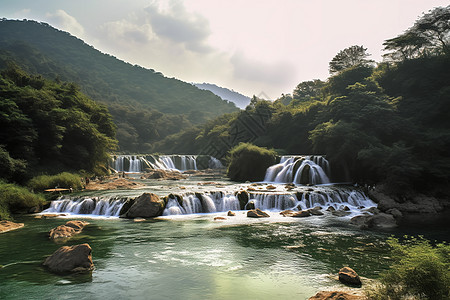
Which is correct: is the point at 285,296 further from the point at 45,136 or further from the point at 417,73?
the point at 417,73

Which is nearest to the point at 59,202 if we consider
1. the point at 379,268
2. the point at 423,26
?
the point at 379,268

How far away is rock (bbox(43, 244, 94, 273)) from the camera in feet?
28.2

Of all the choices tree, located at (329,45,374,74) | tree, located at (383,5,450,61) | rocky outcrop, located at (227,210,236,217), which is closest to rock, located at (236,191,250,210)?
rocky outcrop, located at (227,210,236,217)

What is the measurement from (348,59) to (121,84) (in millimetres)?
132673

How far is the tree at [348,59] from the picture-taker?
49144 millimetres

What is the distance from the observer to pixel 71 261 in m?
8.70

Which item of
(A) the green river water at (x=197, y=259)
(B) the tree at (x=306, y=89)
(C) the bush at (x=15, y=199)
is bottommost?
(A) the green river water at (x=197, y=259)

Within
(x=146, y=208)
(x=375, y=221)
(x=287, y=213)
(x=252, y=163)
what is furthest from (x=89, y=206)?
(x=252, y=163)

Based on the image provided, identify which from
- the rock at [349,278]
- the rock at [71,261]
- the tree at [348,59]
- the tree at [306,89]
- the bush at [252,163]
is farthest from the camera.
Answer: the tree at [306,89]

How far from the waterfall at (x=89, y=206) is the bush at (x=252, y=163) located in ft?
61.1

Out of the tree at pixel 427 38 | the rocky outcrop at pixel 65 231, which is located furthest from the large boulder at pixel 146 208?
the tree at pixel 427 38

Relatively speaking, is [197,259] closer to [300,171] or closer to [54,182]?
[54,182]

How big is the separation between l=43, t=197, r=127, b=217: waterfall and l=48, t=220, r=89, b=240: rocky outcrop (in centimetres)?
402

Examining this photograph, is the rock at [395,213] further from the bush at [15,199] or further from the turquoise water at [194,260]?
the bush at [15,199]
